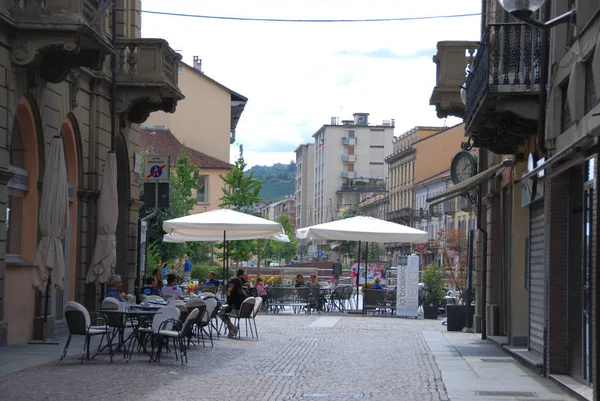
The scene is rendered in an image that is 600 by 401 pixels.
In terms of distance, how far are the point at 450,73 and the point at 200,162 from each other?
47379mm

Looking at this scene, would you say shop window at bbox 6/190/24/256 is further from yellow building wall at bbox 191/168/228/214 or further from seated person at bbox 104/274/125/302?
yellow building wall at bbox 191/168/228/214

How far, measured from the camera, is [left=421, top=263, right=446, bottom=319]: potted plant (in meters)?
30.9

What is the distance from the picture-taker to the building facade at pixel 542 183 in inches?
507

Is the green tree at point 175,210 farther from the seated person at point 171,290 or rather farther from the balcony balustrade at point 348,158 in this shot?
the balcony balustrade at point 348,158

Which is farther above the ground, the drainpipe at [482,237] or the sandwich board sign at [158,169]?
the sandwich board sign at [158,169]

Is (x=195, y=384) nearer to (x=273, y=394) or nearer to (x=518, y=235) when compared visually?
(x=273, y=394)

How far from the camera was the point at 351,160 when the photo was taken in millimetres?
158125

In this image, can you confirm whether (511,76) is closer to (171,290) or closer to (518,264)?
(518,264)

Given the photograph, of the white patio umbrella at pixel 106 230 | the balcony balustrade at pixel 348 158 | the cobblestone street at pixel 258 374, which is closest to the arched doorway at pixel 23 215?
the cobblestone street at pixel 258 374

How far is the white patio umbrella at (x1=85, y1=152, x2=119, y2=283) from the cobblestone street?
2371 millimetres

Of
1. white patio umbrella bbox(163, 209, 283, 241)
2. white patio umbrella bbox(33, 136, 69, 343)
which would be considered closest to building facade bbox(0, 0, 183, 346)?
white patio umbrella bbox(33, 136, 69, 343)

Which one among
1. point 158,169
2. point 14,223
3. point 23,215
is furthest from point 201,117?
point 14,223

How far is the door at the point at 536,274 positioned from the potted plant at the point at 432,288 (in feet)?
42.8

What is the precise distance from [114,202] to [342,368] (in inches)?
283
